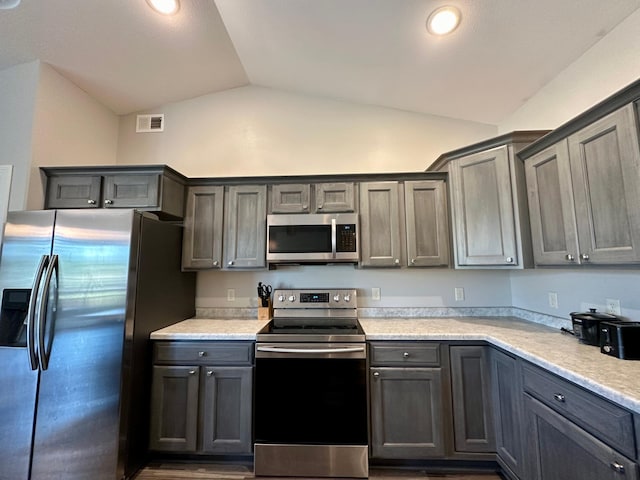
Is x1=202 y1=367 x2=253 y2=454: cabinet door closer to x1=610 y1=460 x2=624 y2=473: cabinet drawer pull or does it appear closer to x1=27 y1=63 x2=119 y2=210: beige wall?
x1=610 y1=460 x2=624 y2=473: cabinet drawer pull

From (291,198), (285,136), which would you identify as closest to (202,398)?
(291,198)

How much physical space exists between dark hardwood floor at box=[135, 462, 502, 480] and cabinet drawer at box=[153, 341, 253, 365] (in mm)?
758

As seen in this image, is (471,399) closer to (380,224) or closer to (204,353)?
(380,224)

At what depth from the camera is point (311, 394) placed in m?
1.97

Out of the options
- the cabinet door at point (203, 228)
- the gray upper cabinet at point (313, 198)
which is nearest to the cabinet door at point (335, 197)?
the gray upper cabinet at point (313, 198)

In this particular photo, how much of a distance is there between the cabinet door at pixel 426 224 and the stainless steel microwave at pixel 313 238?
0.49 metres

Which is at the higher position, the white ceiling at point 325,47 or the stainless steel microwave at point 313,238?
the white ceiling at point 325,47

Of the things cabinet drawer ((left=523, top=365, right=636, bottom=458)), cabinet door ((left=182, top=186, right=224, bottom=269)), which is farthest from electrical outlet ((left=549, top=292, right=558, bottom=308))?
cabinet door ((left=182, top=186, right=224, bottom=269))

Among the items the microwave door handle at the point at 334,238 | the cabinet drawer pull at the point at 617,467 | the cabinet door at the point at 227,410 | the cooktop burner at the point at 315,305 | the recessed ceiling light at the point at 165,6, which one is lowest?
the cabinet door at the point at 227,410

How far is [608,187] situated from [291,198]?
2062 mm

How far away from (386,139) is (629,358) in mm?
2370

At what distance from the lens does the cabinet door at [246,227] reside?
251cm

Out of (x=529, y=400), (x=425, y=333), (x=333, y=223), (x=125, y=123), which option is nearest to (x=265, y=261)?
(x=333, y=223)

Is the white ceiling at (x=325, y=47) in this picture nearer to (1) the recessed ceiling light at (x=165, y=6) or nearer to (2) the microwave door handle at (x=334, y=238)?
(1) the recessed ceiling light at (x=165, y=6)
